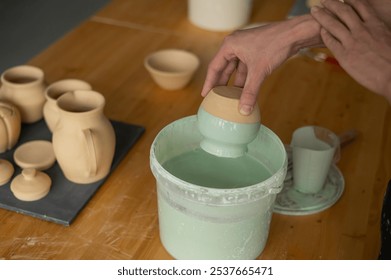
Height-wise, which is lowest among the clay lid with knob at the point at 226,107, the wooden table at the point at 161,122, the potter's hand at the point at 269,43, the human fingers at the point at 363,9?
the wooden table at the point at 161,122

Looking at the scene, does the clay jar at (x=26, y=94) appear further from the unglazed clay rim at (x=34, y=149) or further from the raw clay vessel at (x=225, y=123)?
the raw clay vessel at (x=225, y=123)

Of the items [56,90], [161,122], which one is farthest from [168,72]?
[56,90]

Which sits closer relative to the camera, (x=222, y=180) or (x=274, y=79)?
(x=222, y=180)

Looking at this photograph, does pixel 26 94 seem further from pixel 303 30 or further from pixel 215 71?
pixel 303 30

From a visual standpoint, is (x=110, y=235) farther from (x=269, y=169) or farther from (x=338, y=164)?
(x=338, y=164)

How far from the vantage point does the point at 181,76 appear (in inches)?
49.3

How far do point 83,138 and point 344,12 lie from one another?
0.50 metres

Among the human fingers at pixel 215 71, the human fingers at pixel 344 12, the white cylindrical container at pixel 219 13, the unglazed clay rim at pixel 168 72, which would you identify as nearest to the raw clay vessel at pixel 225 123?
the human fingers at pixel 215 71

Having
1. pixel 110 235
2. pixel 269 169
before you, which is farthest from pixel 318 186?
pixel 110 235

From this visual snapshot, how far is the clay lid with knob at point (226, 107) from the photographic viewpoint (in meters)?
0.79

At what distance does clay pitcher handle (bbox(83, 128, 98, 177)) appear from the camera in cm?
92

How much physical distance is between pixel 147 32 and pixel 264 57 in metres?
0.76

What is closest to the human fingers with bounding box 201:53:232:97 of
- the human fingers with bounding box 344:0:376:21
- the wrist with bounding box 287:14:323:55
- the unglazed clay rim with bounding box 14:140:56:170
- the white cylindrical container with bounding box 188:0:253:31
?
the wrist with bounding box 287:14:323:55

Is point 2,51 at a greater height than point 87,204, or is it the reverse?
point 87,204
